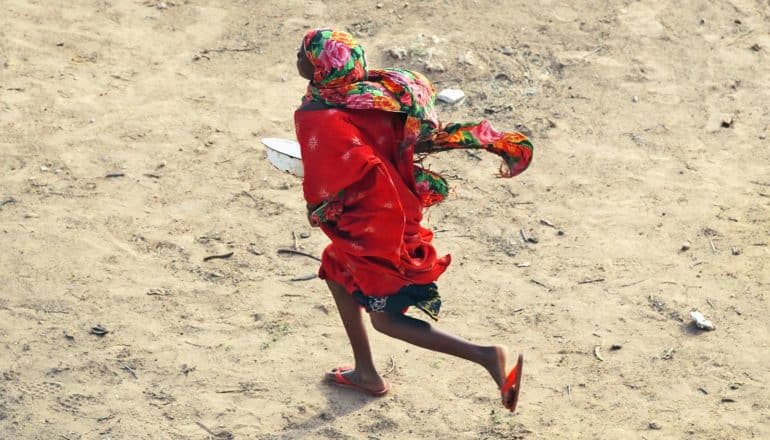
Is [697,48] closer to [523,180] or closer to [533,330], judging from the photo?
[523,180]

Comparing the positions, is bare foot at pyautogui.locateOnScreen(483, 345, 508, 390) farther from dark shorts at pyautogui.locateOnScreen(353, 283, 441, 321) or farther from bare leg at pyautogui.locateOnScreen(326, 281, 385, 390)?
bare leg at pyautogui.locateOnScreen(326, 281, 385, 390)

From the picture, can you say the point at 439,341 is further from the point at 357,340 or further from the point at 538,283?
the point at 538,283

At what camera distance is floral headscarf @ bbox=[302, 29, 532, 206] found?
3662 mm

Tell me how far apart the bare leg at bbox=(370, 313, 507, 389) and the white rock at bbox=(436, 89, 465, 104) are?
8.53 feet

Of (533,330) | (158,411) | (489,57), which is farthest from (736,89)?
(158,411)

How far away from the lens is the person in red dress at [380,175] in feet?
11.9

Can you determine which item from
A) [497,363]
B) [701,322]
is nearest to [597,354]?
[701,322]

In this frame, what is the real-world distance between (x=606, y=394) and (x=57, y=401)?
2.22 m

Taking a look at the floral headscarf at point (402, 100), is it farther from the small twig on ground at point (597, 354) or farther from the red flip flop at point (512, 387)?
the small twig on ground at point (597, 354)

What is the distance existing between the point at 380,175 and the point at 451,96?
2.82 meters

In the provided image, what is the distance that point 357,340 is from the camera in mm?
4234

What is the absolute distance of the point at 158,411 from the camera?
166 inches

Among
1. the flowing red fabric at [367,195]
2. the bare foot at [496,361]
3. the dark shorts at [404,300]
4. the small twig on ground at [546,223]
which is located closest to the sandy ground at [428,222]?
the small twig on ground at [546,223]

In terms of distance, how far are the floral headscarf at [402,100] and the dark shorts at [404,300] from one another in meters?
0.34
